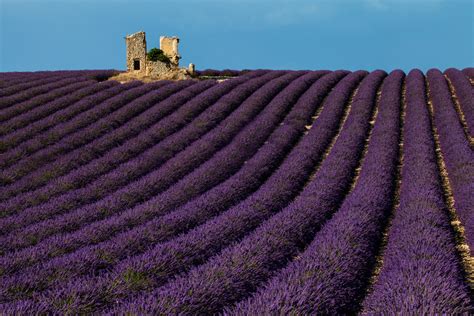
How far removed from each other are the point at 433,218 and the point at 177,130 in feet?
25.3

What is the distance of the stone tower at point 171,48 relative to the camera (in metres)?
25.0

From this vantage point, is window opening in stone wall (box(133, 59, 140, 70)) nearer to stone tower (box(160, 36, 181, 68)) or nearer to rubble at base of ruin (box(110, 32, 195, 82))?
rubble at base of ruin (box(110, 32, 195, 82))

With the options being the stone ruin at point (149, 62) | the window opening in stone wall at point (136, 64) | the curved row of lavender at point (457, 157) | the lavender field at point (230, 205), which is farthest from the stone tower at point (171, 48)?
the curved row of lavender at point (457, 157)

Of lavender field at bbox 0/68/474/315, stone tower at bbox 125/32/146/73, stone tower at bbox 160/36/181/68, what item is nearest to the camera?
lavender field at bbox 0/68/474/315

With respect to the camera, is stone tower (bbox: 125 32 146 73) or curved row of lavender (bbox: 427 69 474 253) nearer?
curved row of lavender (bbox: 427 69 474 253)

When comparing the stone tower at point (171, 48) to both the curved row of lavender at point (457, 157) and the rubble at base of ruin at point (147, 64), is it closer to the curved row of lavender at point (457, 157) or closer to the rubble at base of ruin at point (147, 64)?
the rubble at base of ruin at point (147, 64)

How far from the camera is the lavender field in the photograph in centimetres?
412

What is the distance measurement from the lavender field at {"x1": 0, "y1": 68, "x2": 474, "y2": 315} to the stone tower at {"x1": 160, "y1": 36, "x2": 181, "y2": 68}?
876 cm

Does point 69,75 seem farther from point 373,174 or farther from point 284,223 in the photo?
point 284,223

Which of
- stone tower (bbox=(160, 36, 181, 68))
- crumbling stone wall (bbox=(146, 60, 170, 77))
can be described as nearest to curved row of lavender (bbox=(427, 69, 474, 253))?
crumbling stone wall (bbox=(146, 60, 170, 77))

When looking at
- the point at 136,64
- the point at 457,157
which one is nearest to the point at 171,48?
the point at 136,64

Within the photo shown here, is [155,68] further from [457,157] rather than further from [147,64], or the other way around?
[457,157]

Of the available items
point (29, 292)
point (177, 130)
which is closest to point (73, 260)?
point (29, 292)

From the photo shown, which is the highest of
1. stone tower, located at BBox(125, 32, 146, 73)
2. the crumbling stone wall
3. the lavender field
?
stone tower, located at BBox(125, 32, 146, 73)
